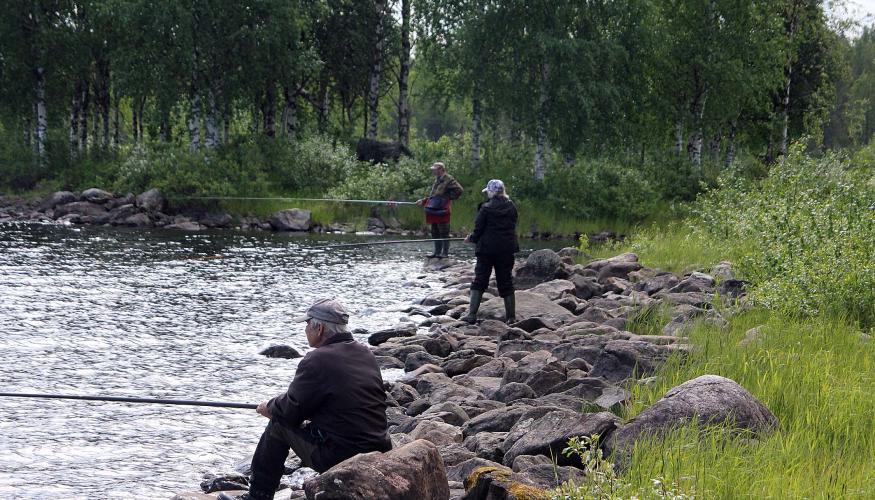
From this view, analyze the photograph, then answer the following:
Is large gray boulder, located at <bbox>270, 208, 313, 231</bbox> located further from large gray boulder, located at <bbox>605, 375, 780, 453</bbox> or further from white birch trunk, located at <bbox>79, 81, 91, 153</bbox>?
large gray boulder, located at <bbox>605, 375, 780, 453</bbox>

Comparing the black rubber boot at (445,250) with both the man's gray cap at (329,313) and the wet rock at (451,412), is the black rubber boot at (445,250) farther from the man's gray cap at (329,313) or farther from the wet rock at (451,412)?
the man's gray cap at (329,313)

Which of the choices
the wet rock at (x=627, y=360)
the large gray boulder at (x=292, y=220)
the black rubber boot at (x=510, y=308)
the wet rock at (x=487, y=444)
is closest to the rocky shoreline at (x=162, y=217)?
the large gray boulder at (x=292, y=220)

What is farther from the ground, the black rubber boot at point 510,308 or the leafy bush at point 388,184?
the leafy bush at point 388,184

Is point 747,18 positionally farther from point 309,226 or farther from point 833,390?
point 833,390

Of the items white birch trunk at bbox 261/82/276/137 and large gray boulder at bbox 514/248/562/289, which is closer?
large gray boulder at bbox 514/248/562/289

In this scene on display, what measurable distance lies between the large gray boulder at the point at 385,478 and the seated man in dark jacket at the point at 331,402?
19.7 inches

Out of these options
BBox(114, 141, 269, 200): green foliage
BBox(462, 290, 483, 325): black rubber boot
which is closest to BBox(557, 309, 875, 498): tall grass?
BBox(462, 290, 483, 325): black rubber boot

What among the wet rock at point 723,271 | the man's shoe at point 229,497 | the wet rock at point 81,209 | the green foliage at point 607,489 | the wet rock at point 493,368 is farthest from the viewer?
the wet rock at point 81,209

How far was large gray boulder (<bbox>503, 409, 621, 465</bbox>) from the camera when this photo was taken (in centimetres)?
668

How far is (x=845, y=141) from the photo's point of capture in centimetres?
7419

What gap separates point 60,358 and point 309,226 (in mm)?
20297

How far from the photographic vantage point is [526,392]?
909cm

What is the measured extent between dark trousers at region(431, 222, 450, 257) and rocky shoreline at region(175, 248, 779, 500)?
5.16 meters

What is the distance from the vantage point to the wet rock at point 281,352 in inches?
472
